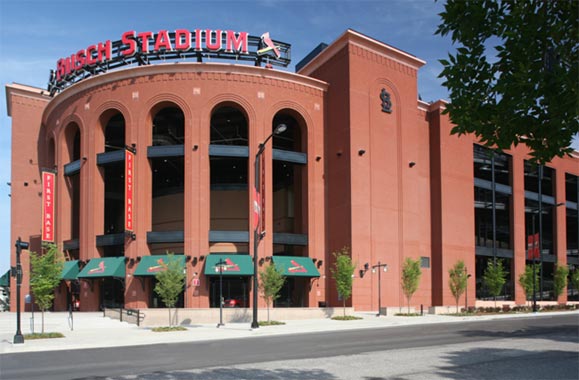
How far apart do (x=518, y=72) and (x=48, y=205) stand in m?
52.5

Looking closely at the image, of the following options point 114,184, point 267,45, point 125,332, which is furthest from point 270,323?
point 114,184

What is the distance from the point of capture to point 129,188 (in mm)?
47750

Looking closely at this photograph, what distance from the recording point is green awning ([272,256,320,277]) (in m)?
47.4

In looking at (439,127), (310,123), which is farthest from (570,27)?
(439,127)

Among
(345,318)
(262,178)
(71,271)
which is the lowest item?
(345,318)

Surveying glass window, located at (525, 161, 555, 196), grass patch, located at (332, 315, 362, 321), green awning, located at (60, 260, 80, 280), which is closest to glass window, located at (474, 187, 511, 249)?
glass window, located at (525, 161, 555, 196)

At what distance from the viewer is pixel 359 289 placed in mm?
47250

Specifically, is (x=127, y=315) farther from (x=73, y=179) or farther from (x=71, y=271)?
(x=73, y=179)

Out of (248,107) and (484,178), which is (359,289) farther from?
(484,178)

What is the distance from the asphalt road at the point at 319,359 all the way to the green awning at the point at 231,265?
21459 millimetres

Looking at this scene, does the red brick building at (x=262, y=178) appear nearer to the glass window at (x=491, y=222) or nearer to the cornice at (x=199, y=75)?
the cornice at (x=199, y=75)

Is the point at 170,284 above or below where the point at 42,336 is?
above

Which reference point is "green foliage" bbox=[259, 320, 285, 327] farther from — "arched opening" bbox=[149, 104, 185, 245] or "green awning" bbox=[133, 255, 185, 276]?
"arched opening" bbox=[149, 104, 185, 245]

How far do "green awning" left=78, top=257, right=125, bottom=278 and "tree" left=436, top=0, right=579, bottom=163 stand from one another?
137ft
